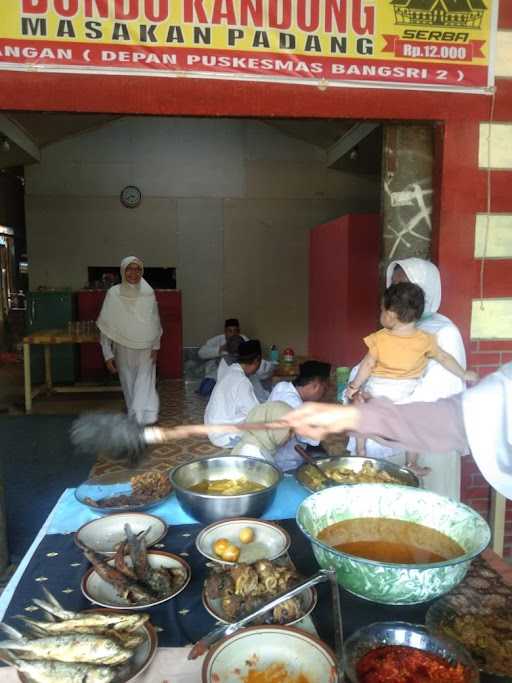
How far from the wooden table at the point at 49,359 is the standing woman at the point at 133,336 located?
124 cm

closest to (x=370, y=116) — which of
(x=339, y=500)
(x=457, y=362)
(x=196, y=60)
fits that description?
(x=196, y=60)

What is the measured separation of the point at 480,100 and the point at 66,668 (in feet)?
11.8

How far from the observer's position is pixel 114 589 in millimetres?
1548

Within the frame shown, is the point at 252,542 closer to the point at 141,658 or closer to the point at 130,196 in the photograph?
the point at 141,658

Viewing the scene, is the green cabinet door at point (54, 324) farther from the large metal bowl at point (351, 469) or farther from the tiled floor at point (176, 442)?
the large metal bowl at point (351, 469)

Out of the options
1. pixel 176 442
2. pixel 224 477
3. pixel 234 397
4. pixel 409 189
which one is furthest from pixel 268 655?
pixel 176 442

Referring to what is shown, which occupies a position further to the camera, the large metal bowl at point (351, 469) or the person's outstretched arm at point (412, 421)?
the large metal bowl at point (351, 469)

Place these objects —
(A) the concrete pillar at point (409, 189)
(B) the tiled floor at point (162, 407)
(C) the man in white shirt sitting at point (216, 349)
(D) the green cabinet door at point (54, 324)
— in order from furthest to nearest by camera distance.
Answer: (D) the green cabinet door at point (54, 324), (C) the man in white shirt sitting at point (216, 349), (B) the tiled floor at point (162, 407), (A) the concrete pillar at point (409, 189)

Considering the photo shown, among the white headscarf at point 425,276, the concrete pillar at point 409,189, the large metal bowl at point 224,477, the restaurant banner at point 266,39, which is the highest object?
the restaurant banner at point 266,39

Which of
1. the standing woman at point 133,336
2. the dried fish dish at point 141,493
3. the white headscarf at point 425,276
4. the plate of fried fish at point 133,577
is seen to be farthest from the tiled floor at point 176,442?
the white headscarf at point 425,276

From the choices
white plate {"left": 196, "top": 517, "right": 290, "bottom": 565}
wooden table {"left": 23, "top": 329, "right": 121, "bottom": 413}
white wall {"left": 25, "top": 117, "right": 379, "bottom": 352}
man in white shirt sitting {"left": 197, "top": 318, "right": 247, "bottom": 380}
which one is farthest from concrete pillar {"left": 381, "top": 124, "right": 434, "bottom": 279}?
white wall {"left": 25, "top": 117, "right": 379, "bottom": 352}

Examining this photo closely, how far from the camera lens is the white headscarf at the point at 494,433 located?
4.51 ft

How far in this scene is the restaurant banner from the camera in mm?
2977

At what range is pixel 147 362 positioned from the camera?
610cm
